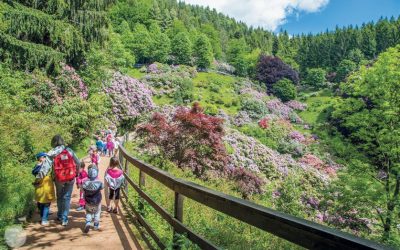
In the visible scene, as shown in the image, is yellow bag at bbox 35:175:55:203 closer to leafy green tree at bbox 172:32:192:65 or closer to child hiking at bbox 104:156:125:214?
child hiking at bbox 104:156:125:214

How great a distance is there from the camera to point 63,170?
677 centimetres

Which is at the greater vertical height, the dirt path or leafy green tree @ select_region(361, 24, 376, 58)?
leafy green tree @ select_region(361, 24, 376, 58)

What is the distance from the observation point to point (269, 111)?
5997 cm

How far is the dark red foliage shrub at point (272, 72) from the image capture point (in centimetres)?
8294

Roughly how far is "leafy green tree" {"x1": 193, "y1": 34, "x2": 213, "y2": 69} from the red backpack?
8466 cm

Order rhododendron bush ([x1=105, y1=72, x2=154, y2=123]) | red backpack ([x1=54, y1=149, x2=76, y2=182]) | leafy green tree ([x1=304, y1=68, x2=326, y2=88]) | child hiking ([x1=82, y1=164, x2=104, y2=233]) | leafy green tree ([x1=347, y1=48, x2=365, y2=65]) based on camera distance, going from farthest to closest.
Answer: leafy green tree ([x1=347, y1=48, x2=365, y2=65]) → leafy green tree ([x1=304, y1=68, x2=326, y2=88]) → rhododendron bush ([x1=105, y1=72, x2=154, y2=123]) → red backpack ([x1=54, y1=149, x2=76, y2=182]) → child hiking ([x1=82, y1=164, x2=104, y2=233])

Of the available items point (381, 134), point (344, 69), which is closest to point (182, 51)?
point (344, 69)

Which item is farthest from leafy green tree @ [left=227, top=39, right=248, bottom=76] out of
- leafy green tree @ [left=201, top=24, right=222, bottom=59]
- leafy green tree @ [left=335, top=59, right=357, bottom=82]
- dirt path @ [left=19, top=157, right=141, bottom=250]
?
dirt path @ [left=19, top=157, right=141, bottom=250]

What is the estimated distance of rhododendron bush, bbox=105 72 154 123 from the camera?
106 ft

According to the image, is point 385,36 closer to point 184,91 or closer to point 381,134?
point 184,91

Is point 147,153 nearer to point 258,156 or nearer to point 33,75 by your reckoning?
point 33,75

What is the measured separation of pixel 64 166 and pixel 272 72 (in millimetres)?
80254

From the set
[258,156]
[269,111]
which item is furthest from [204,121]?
[269,111]

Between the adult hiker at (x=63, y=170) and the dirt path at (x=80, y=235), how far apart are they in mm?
373
